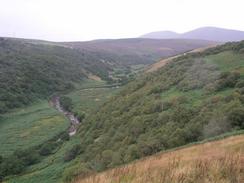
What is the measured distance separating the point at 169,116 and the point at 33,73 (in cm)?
6355

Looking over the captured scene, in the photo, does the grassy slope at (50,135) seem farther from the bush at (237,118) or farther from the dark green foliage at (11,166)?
the bush at (237,118)

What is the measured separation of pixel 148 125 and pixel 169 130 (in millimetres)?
5157

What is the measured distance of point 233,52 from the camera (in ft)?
148

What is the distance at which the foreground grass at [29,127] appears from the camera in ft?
146

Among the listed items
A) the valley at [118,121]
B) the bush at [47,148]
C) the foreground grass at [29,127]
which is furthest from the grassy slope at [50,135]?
the bush at [47,148]

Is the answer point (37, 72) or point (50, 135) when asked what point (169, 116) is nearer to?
point (50, 135)

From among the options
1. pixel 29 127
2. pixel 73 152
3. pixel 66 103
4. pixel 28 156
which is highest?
pixel 73 152

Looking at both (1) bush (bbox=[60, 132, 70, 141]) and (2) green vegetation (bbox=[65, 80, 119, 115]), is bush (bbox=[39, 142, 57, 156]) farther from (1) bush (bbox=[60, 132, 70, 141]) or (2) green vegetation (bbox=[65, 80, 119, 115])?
(2) green vegetation (bbox=[65, 80, 119, 115])

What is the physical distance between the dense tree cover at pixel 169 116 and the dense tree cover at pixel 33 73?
30247mm

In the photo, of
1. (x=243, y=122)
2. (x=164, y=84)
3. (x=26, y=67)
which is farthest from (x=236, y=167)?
(x=26, y=67)

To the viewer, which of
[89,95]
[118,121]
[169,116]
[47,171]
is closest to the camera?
[169,116]

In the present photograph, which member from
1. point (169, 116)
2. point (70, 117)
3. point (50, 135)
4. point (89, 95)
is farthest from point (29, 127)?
point (169, 116)

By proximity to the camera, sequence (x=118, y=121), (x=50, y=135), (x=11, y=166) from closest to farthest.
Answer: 1. (x=11, y=166)
2. (x=118, y=121)
3. (x=50, y=135)

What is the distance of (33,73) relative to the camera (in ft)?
285
